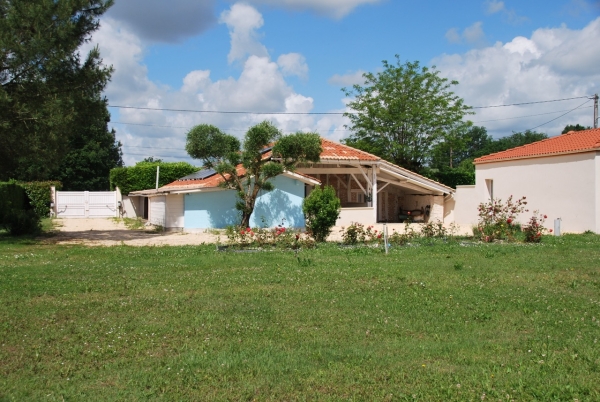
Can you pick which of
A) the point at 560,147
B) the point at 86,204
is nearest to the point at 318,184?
the point at 560,147

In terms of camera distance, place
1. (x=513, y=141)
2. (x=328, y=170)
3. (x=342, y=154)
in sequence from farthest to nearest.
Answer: (x=513, y=141)
(x=328, y=170)
(x=342, y=154)

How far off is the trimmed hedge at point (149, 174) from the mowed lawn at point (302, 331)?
27107mm

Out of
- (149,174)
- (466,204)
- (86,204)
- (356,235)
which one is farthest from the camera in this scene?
(86,204)

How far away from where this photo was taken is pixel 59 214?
1533 inches

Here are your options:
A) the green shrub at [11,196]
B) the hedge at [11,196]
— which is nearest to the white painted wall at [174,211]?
the hedge at [11,196]

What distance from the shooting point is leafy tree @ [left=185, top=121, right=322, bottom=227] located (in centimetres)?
2120

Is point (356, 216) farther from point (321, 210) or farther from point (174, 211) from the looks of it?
point (321, 210)

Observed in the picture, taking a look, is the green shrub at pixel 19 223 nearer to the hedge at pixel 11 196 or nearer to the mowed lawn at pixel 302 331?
the hedge at pixel 11 196

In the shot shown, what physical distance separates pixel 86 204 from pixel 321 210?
2906 centimetres

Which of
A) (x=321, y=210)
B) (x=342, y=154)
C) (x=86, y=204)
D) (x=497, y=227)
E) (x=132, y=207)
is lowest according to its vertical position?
(x=497, y=227)

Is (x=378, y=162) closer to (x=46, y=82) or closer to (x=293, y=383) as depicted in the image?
(x=46, y=82)

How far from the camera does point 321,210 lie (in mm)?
15938

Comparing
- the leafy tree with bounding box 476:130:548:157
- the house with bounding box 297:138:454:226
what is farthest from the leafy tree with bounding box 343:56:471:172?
the leafy tree with bounding box 476:130:548:157

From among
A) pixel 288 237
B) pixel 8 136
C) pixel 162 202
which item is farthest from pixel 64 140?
pixel 288 237
